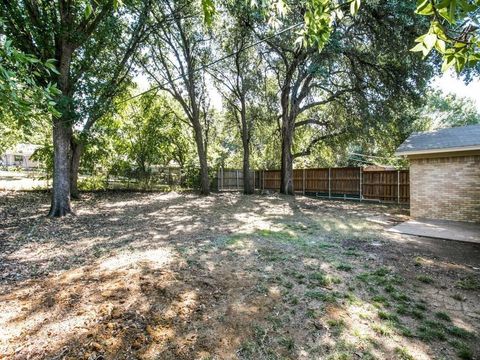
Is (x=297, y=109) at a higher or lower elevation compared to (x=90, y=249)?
higher

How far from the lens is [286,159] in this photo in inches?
588

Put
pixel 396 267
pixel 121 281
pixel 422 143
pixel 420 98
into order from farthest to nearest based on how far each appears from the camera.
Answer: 1. pixel 420 98
2. pixel 422 143
3. pixel 396 267
4. pixel 121 281

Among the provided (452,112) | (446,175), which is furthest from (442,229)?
(452,112)

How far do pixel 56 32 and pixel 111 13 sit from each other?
159 cm

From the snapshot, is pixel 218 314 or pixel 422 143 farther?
pixel 422 143

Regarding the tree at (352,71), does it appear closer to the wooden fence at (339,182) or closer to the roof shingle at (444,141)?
the wooden fence at (339,182)

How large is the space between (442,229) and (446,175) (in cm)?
209

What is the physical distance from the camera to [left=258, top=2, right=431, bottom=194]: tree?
9133 millimetres

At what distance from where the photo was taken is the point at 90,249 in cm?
457

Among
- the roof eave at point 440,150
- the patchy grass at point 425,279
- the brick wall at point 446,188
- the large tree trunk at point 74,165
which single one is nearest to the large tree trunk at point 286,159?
the roof eave at point 440,150

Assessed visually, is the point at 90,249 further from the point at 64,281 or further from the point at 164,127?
the point at 164,127

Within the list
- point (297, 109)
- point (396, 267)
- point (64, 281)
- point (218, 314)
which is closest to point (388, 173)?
point (297, 109)

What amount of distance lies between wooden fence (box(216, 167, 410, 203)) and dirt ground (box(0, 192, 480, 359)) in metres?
7.35

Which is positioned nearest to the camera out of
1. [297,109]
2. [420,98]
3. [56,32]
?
[56,32]
